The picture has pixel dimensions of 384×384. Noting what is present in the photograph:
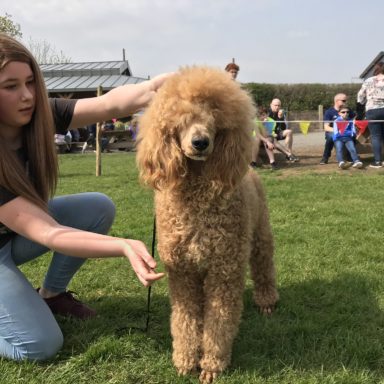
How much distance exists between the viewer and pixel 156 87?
2.54 meters

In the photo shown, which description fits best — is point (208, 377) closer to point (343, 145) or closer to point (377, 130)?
point (377, 130)

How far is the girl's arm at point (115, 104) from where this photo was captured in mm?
2621

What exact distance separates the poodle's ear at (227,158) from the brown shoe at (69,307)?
4.47 feet

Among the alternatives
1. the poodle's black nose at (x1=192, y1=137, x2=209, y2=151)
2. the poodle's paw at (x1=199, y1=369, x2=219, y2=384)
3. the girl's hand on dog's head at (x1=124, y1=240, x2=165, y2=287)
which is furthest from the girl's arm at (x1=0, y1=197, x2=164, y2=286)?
the poodle's paw at (x1=199, y1=369, x2=219, y2=384)

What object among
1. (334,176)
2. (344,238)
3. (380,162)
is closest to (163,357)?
(344,238)

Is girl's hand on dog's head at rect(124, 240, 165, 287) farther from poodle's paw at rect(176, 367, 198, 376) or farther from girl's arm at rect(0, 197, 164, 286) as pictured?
poodle's paw at rect(176, 367, 198, 376)

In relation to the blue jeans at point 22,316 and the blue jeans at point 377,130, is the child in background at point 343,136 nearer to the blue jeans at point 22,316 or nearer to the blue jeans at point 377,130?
the blue jeans at point 377,130

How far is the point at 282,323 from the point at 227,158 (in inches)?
49.6

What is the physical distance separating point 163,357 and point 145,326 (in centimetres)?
35

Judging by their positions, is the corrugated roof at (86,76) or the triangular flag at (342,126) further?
the corrugated roof at (86,76)

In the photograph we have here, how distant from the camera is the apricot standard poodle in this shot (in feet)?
6.73

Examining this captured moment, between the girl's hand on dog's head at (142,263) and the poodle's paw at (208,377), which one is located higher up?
the girl's hand on dog's head at (142,263)

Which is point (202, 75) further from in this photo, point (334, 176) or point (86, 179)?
point (86, 179)

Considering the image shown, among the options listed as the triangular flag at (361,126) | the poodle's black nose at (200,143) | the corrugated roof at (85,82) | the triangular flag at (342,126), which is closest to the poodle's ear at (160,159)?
the poodle's black nose at (200,143)
